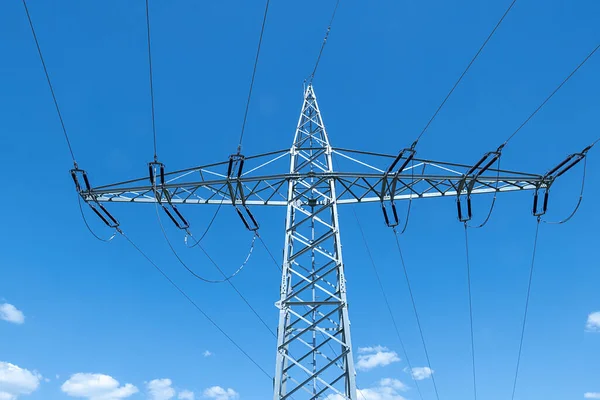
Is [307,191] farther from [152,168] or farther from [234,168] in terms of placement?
[152,168]

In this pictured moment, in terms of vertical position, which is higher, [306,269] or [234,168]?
[234,168]

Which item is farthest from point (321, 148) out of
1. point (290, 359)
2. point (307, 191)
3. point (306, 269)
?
point (290, 359)

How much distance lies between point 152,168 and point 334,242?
6.08 meters

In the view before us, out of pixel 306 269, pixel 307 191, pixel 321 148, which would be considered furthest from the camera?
pixel 321 148

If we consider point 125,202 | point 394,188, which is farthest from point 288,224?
point 125,202

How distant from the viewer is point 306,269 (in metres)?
13.6

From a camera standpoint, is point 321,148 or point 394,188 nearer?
point 394,188

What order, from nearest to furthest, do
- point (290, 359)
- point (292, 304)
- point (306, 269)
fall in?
point (290, 359) < point (292, 304) < point (306, 269)

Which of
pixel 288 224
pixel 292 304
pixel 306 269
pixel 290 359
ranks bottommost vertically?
pixel 290 359

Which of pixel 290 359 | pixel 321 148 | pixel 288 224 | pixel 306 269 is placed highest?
pixel 321 148

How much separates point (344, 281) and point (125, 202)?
25.4ft

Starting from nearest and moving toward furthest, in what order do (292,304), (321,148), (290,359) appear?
(290,359) → (292,304) → (321,148)

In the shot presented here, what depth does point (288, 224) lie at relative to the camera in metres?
14.1

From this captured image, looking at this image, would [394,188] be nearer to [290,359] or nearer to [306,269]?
[306,269]
